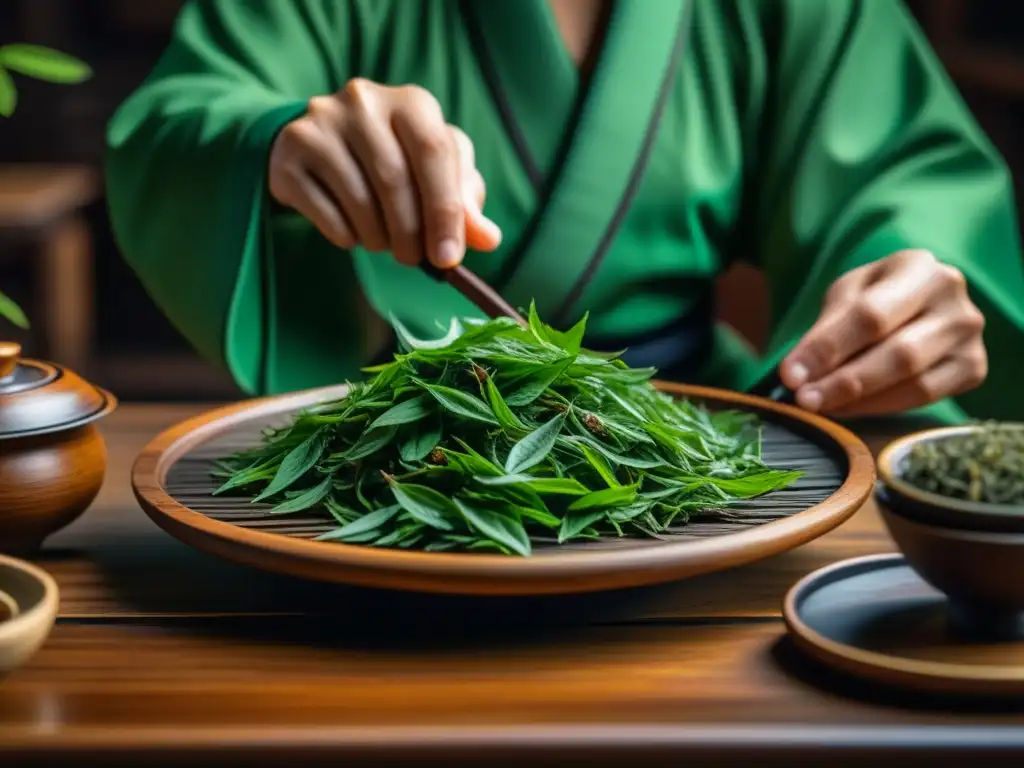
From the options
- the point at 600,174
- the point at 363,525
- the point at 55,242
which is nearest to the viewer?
the point at 363,525

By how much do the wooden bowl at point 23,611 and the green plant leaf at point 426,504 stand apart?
0.21 metres

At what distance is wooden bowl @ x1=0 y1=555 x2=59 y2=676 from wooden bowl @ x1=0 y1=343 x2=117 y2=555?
0.17 meters

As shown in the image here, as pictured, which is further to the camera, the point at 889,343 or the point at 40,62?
the point at 889,343

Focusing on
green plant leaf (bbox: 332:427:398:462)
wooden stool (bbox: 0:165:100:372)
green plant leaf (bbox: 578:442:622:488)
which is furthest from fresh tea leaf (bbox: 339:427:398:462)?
wooden stool (bbox: 0:165:100:372)

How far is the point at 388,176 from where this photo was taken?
113 cm

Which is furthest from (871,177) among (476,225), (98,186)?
(98,186)

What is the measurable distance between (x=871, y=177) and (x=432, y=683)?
3.33 feet

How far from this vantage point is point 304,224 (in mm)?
1535

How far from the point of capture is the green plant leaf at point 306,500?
870 mm

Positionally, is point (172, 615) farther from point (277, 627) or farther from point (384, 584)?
point (384, 584)

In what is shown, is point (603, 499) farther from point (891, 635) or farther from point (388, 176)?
point (388, 176)

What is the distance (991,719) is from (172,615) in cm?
49

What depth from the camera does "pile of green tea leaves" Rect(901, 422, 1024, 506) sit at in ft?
2.38

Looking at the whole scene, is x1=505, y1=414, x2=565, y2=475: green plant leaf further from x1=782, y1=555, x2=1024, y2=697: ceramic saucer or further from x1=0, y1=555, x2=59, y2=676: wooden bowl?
x1=0, y1=555, x2=59, y2=676: wooden bowl
